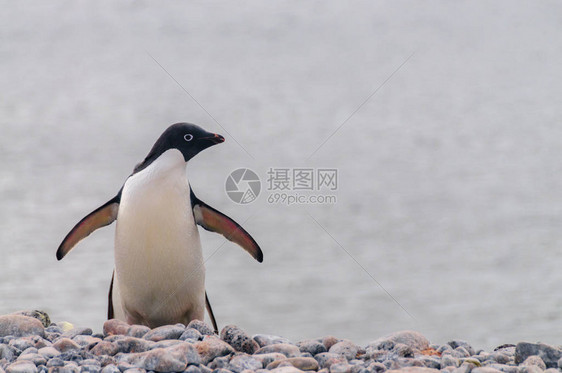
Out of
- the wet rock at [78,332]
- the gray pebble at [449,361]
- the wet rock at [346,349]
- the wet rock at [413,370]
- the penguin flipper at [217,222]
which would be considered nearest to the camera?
the wet rock at [413,370]

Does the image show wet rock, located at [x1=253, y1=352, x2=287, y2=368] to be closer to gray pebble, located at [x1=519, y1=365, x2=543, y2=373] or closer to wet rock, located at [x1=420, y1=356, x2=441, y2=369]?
wet rock, located at [x1=420, y1=356, x2=441, y2=369]

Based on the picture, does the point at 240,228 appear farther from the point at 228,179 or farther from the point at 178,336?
the point at 178,336

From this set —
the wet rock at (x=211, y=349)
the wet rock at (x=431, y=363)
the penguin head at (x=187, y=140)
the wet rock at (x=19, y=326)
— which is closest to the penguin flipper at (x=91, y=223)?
the penguin head at (x=187, y=140)

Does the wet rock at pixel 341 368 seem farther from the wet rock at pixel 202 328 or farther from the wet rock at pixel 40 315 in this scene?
the wet rock at pixel 40 315

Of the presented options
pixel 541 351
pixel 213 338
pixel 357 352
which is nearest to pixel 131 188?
pixel 213 338

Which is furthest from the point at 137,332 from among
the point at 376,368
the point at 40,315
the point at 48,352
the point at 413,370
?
the point at 413,370

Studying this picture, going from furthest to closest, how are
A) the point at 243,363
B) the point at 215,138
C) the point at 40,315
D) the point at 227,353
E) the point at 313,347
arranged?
the point at 215,138
the point at 40,315
the point at 313,347
the point at 227,353
the point at 243,363

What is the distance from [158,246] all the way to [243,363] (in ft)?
3.56

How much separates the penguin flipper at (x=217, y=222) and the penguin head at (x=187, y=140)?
0.73 ft

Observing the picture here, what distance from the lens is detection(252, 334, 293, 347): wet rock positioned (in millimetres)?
2473

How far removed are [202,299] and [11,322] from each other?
93 cm

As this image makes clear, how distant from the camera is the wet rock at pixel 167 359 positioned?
2070mm

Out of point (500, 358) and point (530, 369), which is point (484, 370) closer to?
point (530, 369)

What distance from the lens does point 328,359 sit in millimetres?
2268
